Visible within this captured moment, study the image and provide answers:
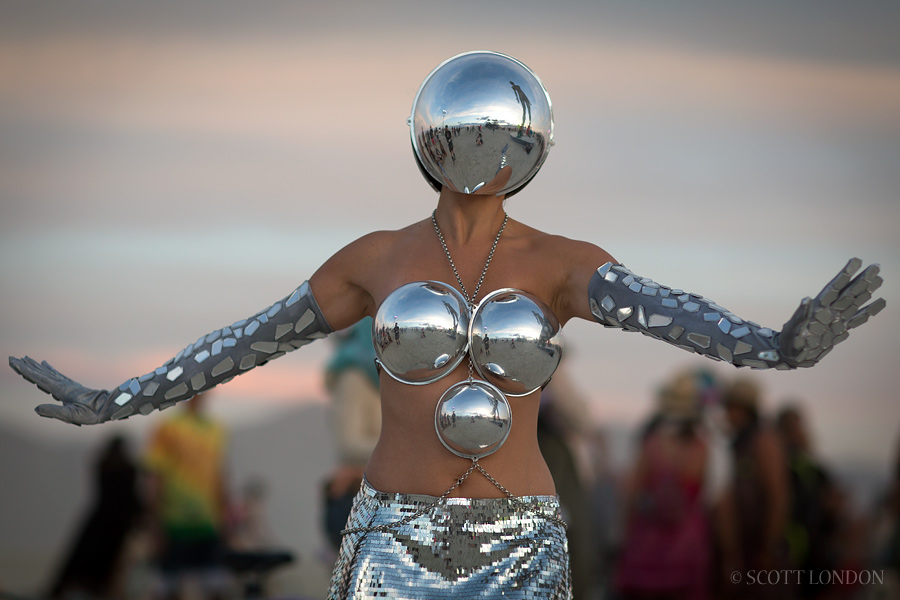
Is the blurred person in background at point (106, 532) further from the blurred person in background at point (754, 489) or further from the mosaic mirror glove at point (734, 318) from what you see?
the mosaic mirror glove at point (734, 318)

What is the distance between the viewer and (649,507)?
550 cm

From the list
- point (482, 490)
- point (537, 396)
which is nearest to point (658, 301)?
point (537, 396)

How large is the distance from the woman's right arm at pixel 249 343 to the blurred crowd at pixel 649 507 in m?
2.02

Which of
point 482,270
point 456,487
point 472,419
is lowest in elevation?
point 456,487

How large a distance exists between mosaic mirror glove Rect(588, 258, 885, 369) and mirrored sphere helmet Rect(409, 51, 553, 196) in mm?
295

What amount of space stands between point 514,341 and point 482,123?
445 millimetres

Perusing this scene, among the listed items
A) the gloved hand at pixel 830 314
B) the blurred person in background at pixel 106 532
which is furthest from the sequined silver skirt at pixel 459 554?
the blurred person in background at pixel 106 532

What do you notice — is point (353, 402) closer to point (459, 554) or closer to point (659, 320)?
point (459, 554)

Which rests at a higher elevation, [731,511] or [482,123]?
[482,123]

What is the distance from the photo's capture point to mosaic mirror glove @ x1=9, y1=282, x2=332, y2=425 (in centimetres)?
241

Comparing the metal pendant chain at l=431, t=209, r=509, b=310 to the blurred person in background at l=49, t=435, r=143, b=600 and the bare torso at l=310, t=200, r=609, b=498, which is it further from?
the blurred person in background at l=49, t=435, r=143, b=600

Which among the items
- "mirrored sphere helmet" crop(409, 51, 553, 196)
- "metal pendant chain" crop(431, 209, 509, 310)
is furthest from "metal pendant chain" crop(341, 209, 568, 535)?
"mirrored sphere helmet" crop(409, 51, 553, 196)

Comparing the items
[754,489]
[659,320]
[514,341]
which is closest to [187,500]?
[754,489]

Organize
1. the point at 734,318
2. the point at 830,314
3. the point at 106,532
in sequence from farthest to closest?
the point at 106,532 → the point at 734,318 → the point at 830,314
